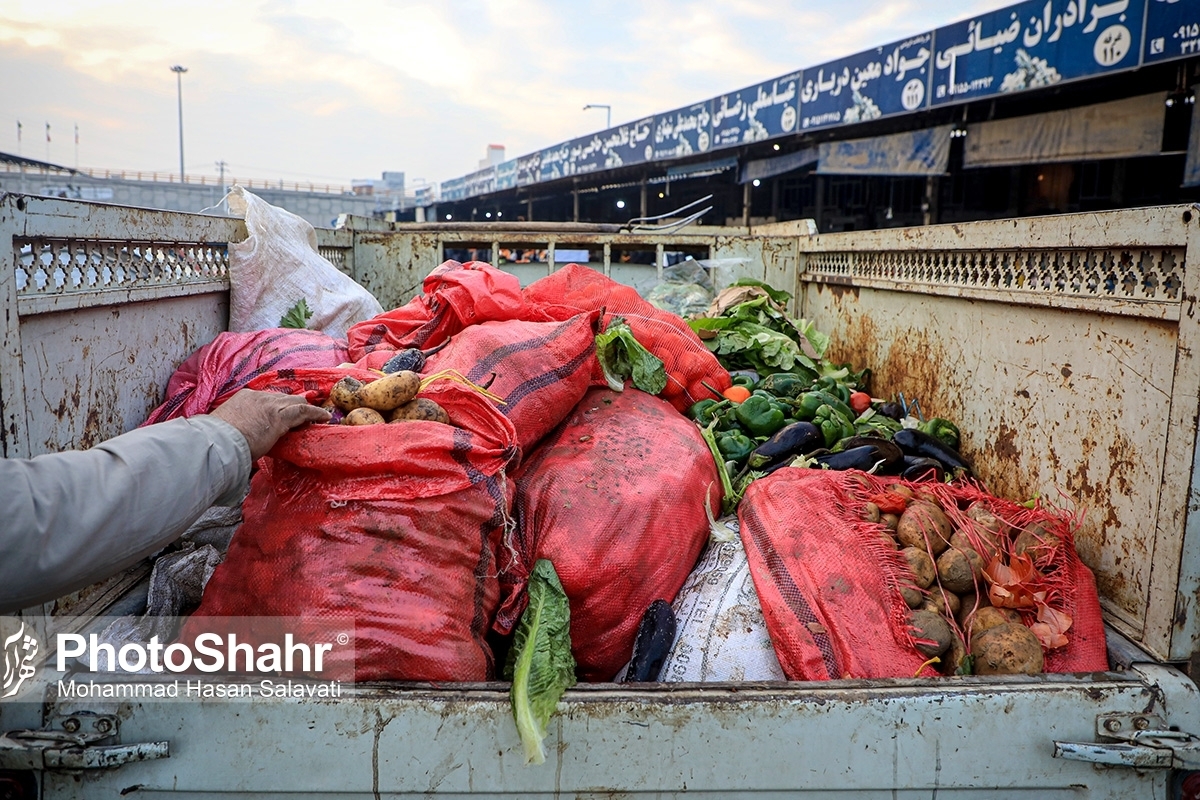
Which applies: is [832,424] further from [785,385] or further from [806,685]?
[806,685]

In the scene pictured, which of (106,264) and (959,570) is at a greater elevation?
→ (106,264)

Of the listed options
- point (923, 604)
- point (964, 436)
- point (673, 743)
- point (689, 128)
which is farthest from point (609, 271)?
point (689, 128)

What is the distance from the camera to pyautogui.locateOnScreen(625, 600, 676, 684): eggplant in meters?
1.84

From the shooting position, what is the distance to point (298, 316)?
325cm

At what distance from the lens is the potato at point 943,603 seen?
196 centimetres

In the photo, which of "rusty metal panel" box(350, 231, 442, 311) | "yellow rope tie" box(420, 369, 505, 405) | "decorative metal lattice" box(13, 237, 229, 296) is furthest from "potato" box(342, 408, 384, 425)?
"rusty metal panel" box(350, 231, 442, 311)

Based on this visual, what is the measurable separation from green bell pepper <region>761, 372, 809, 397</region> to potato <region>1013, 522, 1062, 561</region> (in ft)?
5.19

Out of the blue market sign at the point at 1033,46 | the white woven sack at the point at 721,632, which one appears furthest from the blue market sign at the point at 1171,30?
the white woven sack at the point at 721,632

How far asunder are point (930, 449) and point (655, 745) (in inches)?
64.8

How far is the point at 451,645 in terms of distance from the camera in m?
1.65

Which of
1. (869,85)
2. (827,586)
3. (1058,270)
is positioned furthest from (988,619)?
(869,85)

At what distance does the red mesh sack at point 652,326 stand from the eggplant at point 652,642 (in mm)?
1344

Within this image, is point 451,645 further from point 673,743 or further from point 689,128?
point 689,128

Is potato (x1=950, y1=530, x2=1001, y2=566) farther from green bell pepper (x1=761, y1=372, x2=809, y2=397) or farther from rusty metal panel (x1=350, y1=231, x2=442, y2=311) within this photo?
rusty metal panel (x1=350, y1=231, x2=442, y2=311)
